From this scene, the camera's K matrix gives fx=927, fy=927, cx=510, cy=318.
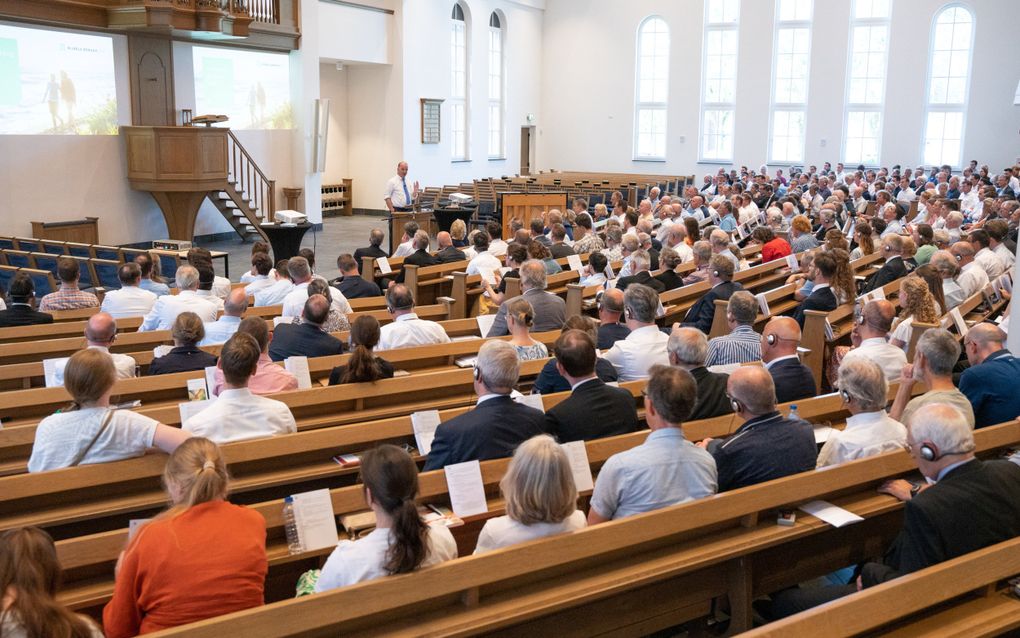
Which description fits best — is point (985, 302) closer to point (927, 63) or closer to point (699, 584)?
point (699, 584)

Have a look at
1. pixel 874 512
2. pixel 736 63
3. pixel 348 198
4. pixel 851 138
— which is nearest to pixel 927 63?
pixel 851 138

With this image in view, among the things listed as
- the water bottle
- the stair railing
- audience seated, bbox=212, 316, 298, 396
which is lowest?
the water bottle

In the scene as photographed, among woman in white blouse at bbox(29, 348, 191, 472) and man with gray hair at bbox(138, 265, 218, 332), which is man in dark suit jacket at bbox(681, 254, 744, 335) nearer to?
man with gray hair at bbox(138, 265, 218, 332)

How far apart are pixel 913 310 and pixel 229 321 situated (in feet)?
13.1

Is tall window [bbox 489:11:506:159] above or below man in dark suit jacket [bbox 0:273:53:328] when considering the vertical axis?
above

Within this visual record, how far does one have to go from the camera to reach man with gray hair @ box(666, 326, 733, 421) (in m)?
3.97

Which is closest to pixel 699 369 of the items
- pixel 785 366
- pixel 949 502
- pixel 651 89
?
pixel 785 366

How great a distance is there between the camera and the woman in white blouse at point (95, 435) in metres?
3.22

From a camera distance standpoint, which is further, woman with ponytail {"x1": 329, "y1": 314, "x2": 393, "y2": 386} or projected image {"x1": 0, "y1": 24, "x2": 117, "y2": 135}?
projected image {"x1": 0, "y1": 24, "x2": 117, "y2": 135}

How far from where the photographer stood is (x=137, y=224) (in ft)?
43.8

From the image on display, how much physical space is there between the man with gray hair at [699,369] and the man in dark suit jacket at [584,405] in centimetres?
32

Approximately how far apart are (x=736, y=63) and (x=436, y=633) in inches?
945

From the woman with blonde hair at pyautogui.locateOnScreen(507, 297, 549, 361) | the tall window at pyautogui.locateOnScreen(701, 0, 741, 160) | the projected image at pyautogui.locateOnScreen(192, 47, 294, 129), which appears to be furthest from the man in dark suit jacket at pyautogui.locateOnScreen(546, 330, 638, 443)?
the tall window at pyautogui.locateOnScreen(701, 0, 741, 160)

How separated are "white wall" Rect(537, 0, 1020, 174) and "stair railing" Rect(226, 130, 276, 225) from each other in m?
13.0
